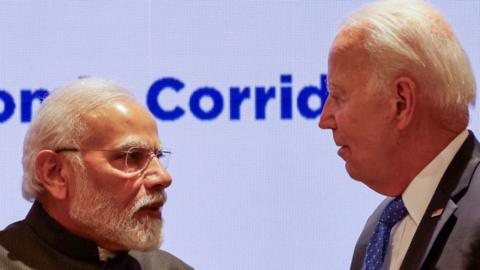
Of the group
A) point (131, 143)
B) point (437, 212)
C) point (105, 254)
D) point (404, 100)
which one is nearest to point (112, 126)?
point (131, 143)

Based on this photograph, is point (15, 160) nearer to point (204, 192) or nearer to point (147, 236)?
point (204, 192)

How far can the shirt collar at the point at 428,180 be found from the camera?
275cm

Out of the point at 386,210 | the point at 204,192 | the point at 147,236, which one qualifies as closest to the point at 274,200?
the point at 204,192

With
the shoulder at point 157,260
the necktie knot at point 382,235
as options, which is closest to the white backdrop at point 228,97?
the shoulder at point 157,260

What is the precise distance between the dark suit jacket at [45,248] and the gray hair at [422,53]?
114cm

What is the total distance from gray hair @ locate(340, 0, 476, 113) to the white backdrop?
133 cm

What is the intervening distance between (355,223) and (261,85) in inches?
26.8

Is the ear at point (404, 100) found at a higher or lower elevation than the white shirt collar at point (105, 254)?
higher

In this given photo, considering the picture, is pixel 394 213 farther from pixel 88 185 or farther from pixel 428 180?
pixel 88 185

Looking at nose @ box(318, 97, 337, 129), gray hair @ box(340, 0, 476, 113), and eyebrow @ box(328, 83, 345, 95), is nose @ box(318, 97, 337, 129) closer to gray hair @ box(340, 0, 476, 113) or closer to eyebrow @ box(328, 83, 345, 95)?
eyebrow @ box(328, 83, 345, 95)

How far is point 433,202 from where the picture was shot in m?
2.71

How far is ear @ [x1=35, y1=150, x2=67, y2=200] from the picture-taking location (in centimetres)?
338

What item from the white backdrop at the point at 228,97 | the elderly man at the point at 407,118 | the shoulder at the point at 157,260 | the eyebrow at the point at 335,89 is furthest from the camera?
the white backdrop at the point at 228,97

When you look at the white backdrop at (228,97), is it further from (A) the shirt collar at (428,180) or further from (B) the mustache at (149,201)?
(A) the shirt collar at (428,180)
